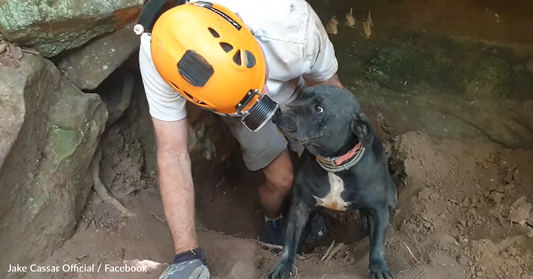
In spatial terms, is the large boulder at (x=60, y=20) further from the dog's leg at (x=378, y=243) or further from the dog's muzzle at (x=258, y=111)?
the dog's leg at (x=378, y=243)

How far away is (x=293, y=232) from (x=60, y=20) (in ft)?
4.68

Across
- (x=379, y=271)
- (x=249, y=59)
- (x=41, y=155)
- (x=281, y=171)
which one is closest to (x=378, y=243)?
(x=379, y=271)

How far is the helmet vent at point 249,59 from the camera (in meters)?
1.98

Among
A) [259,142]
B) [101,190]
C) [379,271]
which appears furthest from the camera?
[259,142]

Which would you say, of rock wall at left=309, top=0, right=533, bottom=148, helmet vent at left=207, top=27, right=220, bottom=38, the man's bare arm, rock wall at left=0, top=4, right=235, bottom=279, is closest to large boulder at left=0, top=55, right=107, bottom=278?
rock wall at left=0, top=4, right=235, bottom=279

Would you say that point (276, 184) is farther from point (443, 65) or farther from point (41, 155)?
point (41, 155)

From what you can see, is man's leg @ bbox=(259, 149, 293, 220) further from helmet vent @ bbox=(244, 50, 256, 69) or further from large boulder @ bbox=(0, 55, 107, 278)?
helmet vent @ bbox=(244, 50, 256, 69)

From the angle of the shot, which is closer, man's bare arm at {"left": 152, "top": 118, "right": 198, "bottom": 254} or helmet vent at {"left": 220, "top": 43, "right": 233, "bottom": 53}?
helmet vent at {"left": 220, "top": 43, "right": 233, "bottom": 53}

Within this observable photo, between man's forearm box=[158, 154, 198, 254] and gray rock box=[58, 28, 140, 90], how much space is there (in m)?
0.55

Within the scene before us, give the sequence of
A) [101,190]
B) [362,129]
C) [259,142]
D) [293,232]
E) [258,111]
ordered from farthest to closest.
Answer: [259,142] < [101,190] < [293,232] < [362,129] < [258,111]

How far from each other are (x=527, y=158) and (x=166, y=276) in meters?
2.05

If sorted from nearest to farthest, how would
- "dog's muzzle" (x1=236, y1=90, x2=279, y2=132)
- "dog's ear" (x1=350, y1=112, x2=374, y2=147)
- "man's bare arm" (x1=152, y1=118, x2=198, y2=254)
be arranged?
"dog's muzzle" (x1=236, y1=90, x2=279, y2=132) < "dog's ear" (x1=350, y1=112, x2=374, y2=147) < "man's bare arm" (x1=152, y1=118, x2=198, y2=254)

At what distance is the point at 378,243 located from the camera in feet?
8.16

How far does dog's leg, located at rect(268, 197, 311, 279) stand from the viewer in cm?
251
